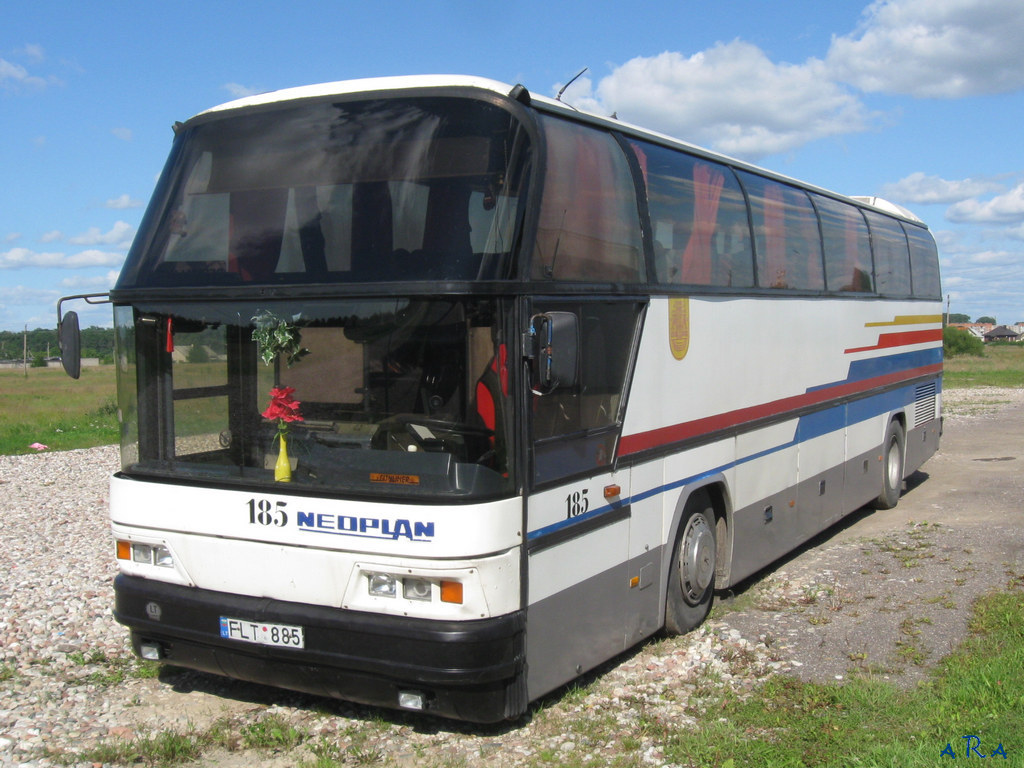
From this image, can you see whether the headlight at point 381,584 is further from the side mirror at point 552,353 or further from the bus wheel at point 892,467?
the bus wheel at point 892,467

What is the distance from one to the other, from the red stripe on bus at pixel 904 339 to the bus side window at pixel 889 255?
522mm

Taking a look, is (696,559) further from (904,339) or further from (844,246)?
(904,339)

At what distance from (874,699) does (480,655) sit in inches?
95.4

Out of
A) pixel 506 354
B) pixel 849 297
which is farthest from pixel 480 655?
pixel 849 297

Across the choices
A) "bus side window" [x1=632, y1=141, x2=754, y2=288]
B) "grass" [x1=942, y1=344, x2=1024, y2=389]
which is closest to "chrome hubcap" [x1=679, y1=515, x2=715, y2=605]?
"bus side window" [x1=632, y1=141, x2=754, y2=288]

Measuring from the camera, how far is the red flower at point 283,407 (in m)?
5.15

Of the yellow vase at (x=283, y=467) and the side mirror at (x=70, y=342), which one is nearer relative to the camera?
the yellow vase at (x=283, y=467)

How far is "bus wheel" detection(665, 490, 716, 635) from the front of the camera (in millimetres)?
6867

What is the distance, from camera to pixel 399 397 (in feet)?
16.1

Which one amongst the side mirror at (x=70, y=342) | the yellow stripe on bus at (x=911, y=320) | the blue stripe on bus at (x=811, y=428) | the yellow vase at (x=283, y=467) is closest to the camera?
the yellow vase at (x=283, y=467)

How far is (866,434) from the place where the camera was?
37.3 ft

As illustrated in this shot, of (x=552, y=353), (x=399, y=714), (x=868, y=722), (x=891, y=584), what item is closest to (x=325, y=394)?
(x=552, y=353)

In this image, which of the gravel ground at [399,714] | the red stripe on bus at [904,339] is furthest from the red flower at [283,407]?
the red stripe on bus at [904,339]

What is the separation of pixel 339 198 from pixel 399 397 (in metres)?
1.08
